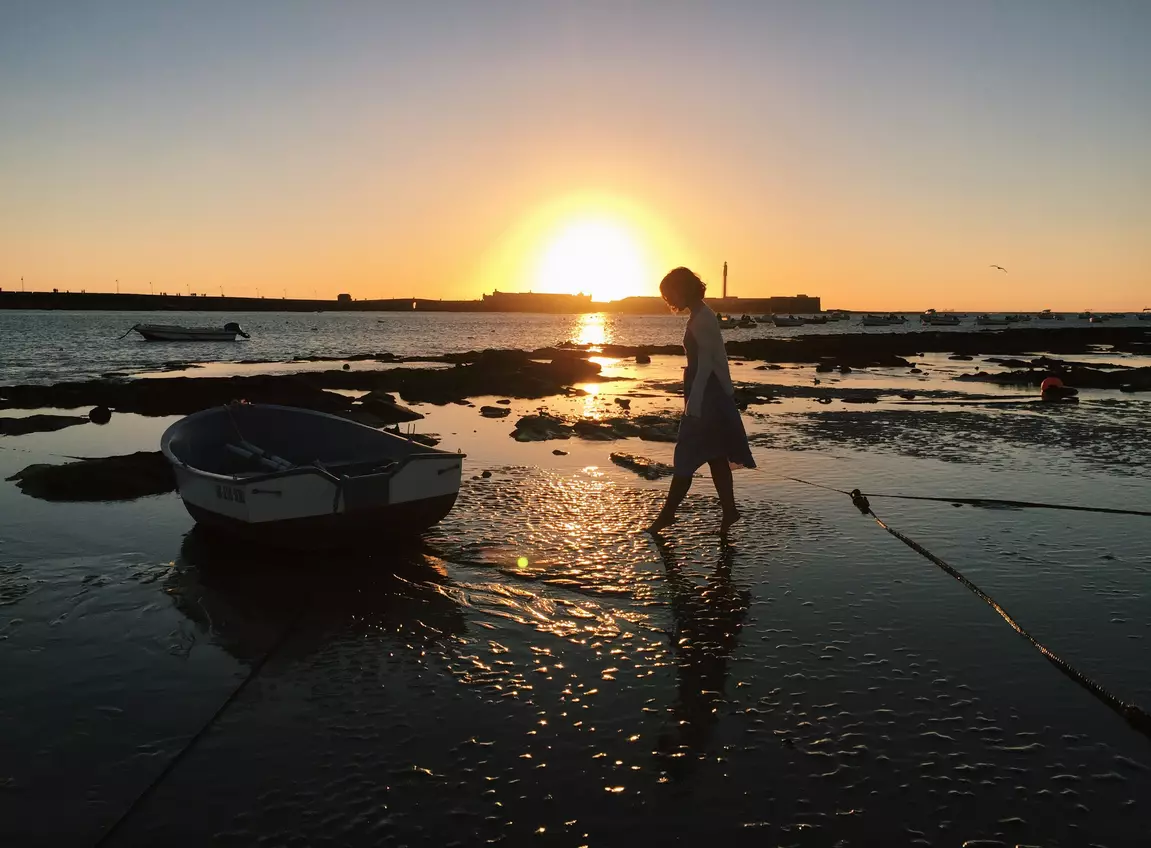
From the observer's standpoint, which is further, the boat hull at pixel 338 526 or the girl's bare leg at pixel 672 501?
the girl's bare leg at pixel 672 501

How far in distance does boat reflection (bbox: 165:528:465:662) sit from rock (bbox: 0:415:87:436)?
37.6ft

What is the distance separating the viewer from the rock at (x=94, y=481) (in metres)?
10.5

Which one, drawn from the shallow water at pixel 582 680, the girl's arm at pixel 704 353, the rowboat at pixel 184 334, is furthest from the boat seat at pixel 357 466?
Result: the rowboat at pixel 184 334

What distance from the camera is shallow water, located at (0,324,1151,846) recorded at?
3.63m

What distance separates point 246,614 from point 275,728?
2122 mm

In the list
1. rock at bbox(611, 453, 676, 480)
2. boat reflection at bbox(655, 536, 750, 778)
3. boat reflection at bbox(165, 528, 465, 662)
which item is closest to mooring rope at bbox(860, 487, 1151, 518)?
rock at bbox(611, 453, 676, 480)

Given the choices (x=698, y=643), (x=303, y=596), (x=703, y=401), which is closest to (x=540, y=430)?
(x=703, y=401)

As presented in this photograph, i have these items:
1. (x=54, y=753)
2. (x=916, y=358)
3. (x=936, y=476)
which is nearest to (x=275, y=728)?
(x=54, y=753)

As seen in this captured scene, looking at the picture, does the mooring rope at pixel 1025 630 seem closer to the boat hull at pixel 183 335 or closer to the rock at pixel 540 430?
the rock at pixel 540 430

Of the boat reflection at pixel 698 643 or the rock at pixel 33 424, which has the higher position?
the rock at pixel 33 424

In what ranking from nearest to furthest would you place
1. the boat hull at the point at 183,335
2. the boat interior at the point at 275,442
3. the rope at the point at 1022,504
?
the boat interior at the point at 275,442 → the rope at the point at 1022,504 → the boat hull at the point at 183,335

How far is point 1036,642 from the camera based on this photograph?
5520 millimetres

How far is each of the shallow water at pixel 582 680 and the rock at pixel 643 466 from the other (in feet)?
7.73

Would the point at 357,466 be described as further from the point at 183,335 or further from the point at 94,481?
the point at 183,335
